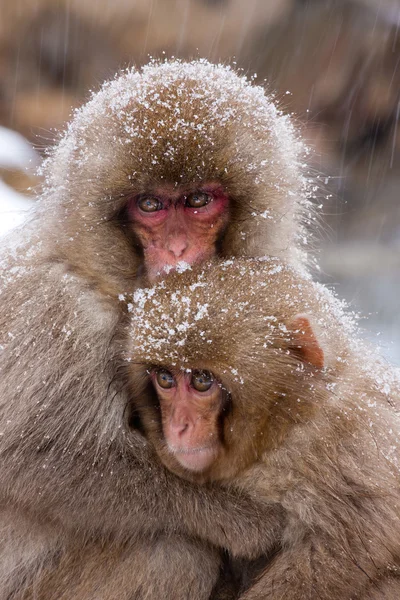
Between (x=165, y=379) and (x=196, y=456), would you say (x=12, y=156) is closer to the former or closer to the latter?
(x=165, y=379)

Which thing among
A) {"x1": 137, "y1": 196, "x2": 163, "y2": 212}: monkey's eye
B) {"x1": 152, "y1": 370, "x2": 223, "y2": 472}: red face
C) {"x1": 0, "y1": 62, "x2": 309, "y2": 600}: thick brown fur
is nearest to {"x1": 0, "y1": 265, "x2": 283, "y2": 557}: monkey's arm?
{"x1": 0, "y1": 62, "x2": 309, "y2": 600}: thick brown fur

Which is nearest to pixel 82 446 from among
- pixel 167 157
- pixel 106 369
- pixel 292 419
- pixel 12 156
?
pixel 106 369

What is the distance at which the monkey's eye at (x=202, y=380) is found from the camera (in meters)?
2.16

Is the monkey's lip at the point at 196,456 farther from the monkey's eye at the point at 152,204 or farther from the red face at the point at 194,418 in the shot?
the monkey's eye at the point at 152,204

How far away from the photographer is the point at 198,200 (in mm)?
2494

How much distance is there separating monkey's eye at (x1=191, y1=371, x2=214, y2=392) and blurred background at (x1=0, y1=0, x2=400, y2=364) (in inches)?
156

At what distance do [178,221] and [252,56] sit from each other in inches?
175

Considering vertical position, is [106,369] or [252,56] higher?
[252,56]

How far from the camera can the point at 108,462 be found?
8.04ft

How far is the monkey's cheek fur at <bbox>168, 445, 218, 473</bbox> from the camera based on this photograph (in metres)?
2.20

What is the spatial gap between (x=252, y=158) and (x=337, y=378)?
839 millimetres

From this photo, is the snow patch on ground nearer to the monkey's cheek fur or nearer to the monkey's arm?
the monkey's arm

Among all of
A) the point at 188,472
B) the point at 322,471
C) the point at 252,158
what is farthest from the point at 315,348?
the point at 252,158

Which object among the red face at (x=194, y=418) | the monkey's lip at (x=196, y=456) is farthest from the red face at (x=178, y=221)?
the monkey's lip at (x=196, y=456)
